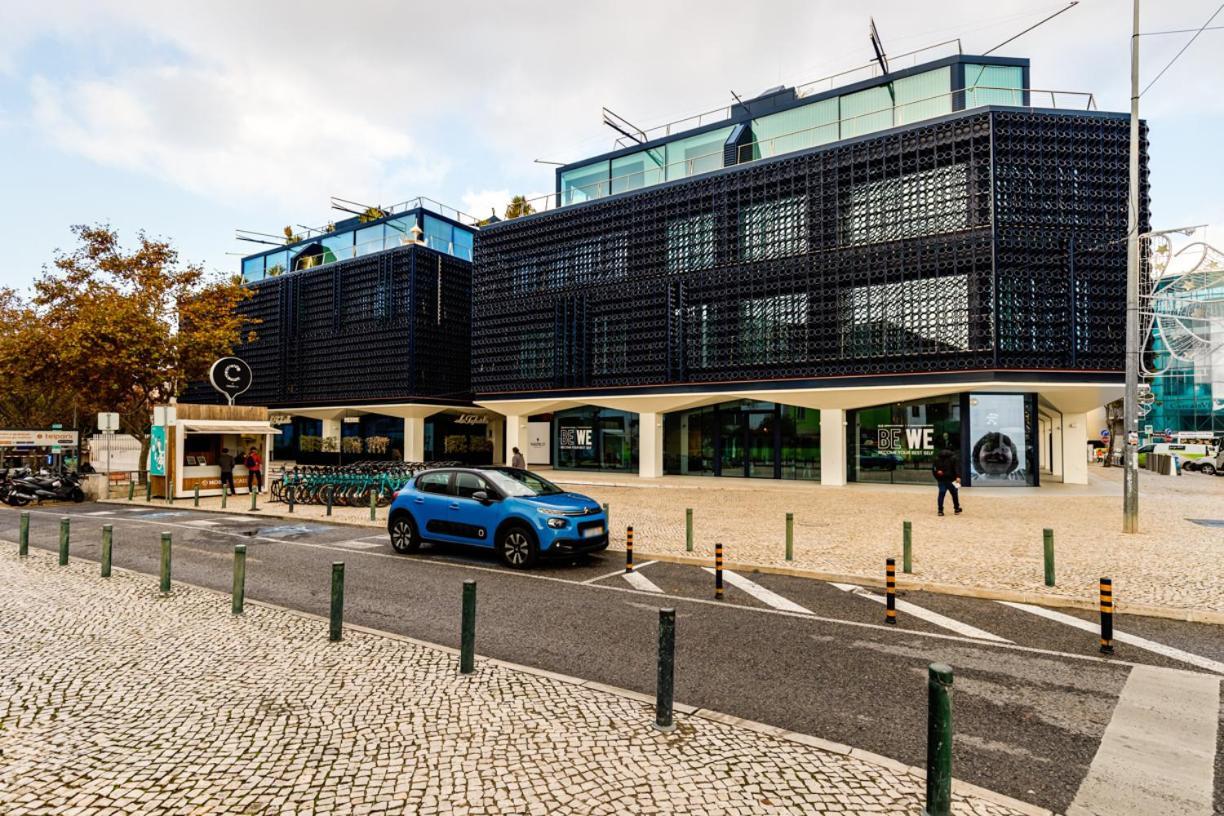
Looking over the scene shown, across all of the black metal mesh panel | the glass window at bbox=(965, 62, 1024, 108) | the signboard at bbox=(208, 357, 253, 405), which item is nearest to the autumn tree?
the signboard at bbox=(208, 357, 253, 405)

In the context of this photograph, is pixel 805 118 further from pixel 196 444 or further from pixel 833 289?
pixel 196 444

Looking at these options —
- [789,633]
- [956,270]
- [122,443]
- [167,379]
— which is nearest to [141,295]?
[167,379]

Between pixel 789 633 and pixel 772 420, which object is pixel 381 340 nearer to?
pixel 772 420

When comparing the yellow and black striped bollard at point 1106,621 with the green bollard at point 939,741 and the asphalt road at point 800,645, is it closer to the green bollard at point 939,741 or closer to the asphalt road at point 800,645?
the asphalt road at point 800,645

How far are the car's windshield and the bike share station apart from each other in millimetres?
Result: 15366

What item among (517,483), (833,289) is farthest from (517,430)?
(517,483)

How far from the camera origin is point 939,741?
3359 millimetres

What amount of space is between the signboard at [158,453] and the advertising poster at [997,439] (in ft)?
99.3

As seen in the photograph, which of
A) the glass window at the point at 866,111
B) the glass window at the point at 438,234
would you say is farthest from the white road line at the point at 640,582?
the glass window at the point at 438,234

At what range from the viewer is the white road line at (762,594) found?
8.12 meters

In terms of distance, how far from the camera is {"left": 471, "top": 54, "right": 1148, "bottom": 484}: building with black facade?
75.0 ft

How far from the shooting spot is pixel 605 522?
10.9 meters

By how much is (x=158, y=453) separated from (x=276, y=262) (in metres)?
32.0

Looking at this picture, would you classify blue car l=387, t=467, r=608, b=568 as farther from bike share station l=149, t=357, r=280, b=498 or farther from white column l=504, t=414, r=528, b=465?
white column l=504, t=414, r=528, b=465
